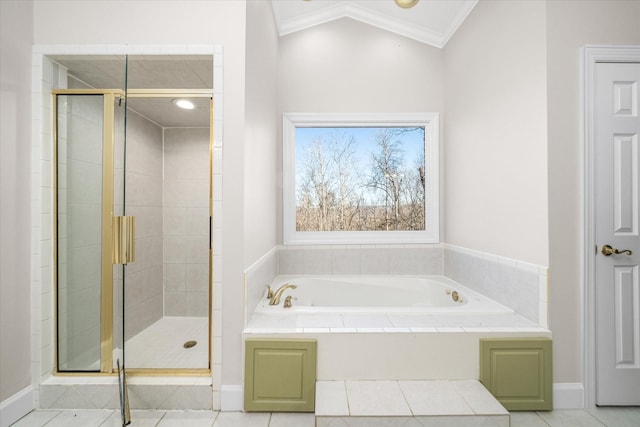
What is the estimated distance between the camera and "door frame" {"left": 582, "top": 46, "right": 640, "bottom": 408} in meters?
1.69

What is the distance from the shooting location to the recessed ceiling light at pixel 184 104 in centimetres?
184

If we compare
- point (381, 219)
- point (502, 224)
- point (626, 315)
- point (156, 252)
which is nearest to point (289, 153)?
point (381, 219)

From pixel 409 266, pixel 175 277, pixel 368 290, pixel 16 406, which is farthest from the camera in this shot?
pixel 409 266

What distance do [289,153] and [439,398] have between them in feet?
7.17

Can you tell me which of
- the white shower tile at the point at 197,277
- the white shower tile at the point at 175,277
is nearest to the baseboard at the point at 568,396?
the white shower tile at the point at 197,277

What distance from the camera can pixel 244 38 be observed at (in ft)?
5.69

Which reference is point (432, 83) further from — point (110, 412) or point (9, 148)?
point (110, 412)

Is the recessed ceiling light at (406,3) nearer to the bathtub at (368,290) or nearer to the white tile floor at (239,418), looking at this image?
Result: the bathtub at (368,290)

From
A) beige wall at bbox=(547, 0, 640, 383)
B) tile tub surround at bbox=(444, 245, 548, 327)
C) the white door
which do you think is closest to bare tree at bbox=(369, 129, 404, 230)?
tile tub surround at bbox=(444, 245, 548, 327)

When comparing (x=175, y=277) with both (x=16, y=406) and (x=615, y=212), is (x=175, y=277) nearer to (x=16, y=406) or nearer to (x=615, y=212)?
(x=16, y=406)

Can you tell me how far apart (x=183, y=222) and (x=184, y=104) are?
2.90 ft

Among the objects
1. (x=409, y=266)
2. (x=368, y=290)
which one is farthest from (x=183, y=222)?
(x=409, y=266)

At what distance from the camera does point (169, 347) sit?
1.97m

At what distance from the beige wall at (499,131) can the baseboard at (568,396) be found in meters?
0.72
